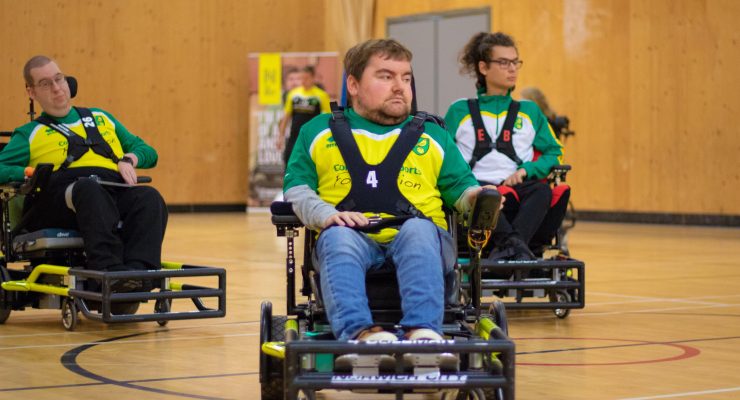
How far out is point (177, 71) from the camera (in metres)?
15.6

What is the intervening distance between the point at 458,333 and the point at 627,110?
1054cm

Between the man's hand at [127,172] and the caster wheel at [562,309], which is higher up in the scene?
the man's hand at [127,172]

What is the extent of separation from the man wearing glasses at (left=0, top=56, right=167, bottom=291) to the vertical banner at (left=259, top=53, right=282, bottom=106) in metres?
10.0

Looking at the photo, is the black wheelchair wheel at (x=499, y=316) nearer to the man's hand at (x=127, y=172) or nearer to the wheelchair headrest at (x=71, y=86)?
the man's hand at (x=127, y=172)

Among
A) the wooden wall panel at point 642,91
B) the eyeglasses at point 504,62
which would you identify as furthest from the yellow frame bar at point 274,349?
the wooden wall panel at point 642,91

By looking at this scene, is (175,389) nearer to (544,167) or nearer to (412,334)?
(412,334)

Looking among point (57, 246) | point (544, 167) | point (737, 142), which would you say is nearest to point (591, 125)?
point (737, 142)

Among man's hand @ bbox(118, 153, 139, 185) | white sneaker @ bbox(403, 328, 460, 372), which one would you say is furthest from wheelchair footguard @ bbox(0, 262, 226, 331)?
white sneaker @ bbox(403, 328, 460, 372)

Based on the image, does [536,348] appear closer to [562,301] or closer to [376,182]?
[562,301]

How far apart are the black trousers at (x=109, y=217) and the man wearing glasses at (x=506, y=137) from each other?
1.52 m

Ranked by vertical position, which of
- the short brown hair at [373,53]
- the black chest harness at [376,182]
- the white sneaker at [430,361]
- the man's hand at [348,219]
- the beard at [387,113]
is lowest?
the white sneaker at [430,361]

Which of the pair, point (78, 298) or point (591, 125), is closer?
point (78, 298)

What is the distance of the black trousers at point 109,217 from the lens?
499 cm

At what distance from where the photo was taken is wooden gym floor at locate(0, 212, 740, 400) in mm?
3629
